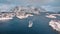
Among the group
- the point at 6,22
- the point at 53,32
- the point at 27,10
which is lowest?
the point at 53,32

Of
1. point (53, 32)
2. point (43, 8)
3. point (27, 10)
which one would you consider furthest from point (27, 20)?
point (53, 32)

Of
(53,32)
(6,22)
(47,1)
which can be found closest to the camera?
(53,32)

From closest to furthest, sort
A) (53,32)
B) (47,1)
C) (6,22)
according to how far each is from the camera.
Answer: (53,32)
(6,22)
(47,1)

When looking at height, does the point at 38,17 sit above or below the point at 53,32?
above

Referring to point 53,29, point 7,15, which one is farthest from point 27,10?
point 53,29

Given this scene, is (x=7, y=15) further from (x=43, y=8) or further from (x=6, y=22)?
(x=43, y=8)

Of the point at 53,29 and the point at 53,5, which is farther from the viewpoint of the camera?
the point at 53,5

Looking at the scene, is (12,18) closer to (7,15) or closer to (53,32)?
(7,15)
